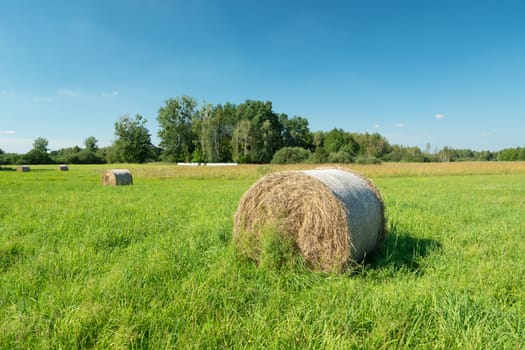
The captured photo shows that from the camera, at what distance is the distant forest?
2613 inches

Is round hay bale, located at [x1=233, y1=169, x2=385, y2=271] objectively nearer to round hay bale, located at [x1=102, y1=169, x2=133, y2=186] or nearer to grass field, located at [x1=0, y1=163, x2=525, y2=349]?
grass field, located at [x1=0, y1=163, x2=525, y2=349]

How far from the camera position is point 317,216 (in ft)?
13.5

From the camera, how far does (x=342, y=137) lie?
83.1 m

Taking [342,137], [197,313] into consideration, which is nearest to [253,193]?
[197,313]

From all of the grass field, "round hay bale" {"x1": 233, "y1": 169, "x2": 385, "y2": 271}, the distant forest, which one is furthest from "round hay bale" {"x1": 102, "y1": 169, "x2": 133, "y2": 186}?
the distant forest

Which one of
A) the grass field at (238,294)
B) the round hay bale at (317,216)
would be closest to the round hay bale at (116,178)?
the grass field at (238,294)

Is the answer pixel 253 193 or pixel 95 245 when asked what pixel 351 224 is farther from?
pixel 95 245

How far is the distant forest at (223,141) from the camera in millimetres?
66375

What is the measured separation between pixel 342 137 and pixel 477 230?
80512 millimetres

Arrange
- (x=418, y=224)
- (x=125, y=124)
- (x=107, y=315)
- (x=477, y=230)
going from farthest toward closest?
(x=125, y=124) < (x=418, y=224) < (x=477, y=230) < (x=107, y=315)

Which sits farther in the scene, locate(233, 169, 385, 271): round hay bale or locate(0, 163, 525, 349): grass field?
locate(233, 169, 385, 271): round hay bale

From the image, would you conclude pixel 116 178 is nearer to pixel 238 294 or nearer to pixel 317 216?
pixel 317 216

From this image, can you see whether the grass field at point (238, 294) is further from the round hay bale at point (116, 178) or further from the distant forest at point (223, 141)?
the distant forest at point (223, 141)

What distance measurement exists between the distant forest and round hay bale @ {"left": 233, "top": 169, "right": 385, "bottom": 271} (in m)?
56.4
